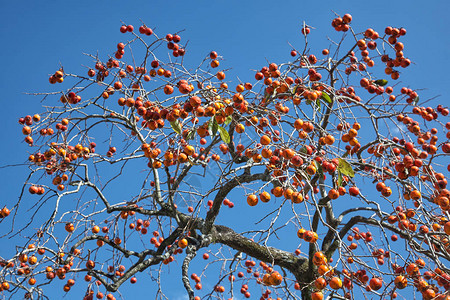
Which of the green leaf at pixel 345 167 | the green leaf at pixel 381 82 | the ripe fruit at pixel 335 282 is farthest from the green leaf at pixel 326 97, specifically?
the ripe fruit at pixel 335 282

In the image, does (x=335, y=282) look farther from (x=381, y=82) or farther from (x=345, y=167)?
(x=381, y=82)

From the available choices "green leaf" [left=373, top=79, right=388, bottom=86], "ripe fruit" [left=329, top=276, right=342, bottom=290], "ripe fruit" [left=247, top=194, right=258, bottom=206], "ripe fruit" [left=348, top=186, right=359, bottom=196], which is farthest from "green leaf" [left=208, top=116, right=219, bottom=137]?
"green leaf" [left=373, top=79, right=388, bottom=86]

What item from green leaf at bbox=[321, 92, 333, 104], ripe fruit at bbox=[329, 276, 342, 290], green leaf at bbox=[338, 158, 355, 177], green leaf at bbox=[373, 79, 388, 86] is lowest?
ripe fruit at bbox=[329, 276, 342, 290]

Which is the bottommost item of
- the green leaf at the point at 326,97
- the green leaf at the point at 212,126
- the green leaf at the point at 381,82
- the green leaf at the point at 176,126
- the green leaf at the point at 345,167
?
the green leaf at the point at 345,167

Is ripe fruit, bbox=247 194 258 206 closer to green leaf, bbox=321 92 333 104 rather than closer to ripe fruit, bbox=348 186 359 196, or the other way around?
ripe fruit, bbox=348 186 359 196

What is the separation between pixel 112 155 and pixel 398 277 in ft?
9.58

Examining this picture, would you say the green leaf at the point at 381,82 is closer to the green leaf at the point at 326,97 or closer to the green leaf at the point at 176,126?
the green leaf at the point at 326,97

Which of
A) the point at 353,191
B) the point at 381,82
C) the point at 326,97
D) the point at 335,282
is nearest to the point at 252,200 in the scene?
the point at 335,282

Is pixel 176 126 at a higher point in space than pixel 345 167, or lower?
higher

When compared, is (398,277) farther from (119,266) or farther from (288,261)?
(119,266)

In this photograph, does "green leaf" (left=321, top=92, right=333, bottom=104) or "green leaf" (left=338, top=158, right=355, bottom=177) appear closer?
"green leaf" (left=338, top=158, right=355, bottom=177)

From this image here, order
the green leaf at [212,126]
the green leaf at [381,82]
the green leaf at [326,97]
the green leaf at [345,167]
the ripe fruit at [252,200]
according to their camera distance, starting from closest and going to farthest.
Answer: the ripe fruit at [252,200] < the green leaf at [345,167] < the green leaf at [212,126] < the green leaf at [326,97] < the green leaf at [381,82]

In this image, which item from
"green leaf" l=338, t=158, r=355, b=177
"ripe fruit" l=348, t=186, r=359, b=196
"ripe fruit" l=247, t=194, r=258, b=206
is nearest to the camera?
"ripe fruit" l=247, t=194, r=258, b=206

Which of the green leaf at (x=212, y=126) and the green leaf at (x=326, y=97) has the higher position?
the green leaf at (x=326, y=97)
